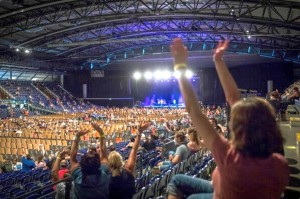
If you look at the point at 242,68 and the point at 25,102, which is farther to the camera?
the point at 242,68

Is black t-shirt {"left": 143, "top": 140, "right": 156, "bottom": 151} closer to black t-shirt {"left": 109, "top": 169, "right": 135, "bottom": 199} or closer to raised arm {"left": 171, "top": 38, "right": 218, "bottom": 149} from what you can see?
black t-shirt {"left": 109, "top": 169, "right": 135, "bottom": 199}

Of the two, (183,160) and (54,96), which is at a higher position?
(54,96)

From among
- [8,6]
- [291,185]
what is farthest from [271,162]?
[8,6]

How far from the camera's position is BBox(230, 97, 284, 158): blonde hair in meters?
1.62

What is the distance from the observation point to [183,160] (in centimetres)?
654

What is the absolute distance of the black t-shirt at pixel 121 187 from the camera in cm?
355

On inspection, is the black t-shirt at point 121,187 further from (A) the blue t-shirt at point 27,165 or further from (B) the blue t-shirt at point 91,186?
(A) the blue t-shirt at point 27,165

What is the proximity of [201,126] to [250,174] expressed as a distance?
349 mm

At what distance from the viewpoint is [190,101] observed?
1.79 meters

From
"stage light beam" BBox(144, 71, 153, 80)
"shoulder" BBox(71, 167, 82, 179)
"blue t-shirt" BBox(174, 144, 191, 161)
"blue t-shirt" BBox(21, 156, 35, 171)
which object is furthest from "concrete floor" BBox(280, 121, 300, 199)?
"stage light beam" BBox(144, 71, 153, 80)

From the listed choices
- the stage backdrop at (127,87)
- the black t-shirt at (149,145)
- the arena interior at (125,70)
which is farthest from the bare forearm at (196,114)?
the stage backdrop at (127,87)

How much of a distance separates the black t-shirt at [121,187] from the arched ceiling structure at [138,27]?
1665 cm

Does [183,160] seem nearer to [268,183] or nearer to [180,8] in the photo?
[268,183]

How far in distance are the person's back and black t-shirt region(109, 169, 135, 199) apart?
2.06 metres
